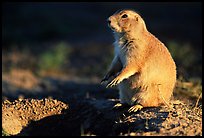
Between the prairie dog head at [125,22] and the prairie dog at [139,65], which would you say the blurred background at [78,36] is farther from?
the prairie dog head at [125,22]

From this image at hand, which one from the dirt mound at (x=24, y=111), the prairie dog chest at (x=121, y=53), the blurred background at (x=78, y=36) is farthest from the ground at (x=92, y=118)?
the blurred background at (x=78, y=36)

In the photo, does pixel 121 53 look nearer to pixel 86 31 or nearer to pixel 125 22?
pixel 125 22

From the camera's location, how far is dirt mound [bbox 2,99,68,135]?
6680 mm

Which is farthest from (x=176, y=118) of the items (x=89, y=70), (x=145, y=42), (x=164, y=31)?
(x=164, y=31)

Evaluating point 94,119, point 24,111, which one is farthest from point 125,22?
point 24,111

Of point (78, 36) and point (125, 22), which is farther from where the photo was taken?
point (78, 36)

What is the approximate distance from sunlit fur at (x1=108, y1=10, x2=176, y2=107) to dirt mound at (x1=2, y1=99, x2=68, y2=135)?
3.76 ft

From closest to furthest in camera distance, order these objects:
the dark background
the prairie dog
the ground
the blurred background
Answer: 1. the ground
2. the prairie dog
3. the blurred background
4. the dark background

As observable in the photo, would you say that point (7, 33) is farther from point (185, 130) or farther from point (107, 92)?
point (185, 130)

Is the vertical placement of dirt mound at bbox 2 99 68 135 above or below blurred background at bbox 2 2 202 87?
below

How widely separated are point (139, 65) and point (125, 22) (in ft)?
2.33

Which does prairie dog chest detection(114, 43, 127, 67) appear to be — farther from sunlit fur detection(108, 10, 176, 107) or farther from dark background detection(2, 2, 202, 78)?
dark background detection(2, 2, 202, 78)

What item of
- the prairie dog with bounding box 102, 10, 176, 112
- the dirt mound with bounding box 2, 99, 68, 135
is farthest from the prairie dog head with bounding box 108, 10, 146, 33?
the dirt mound with bounding box 2, 99, 68, 135

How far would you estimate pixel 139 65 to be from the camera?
6.64 metres
